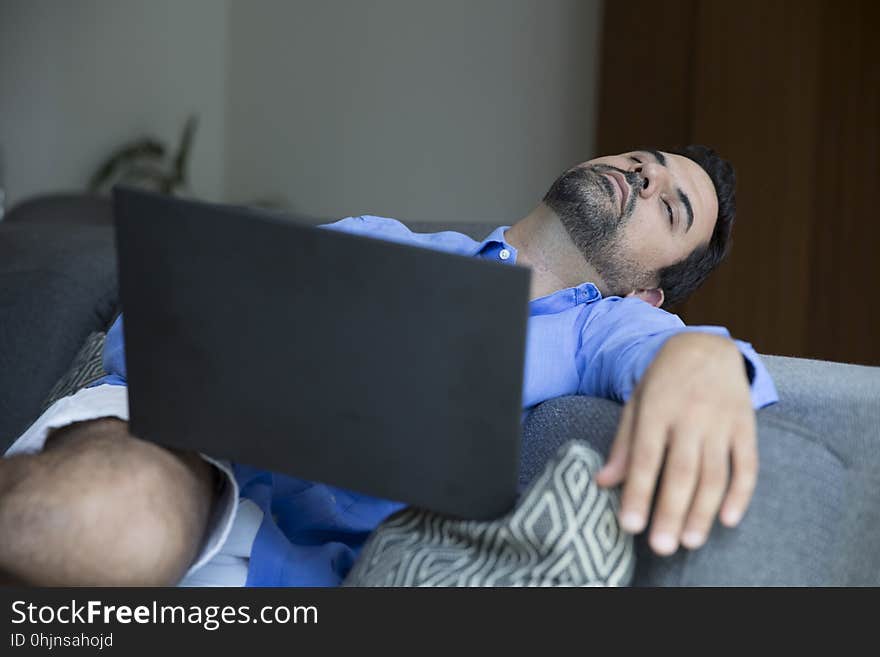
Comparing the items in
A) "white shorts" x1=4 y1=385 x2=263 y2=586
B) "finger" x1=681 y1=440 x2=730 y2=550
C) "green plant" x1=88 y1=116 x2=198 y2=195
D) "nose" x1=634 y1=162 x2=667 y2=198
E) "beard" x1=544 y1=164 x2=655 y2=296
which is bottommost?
"green plant" x1=88 y1=116 x2=198 y2=195

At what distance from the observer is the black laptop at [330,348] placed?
0.77 meters

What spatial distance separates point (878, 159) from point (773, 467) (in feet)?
7.98

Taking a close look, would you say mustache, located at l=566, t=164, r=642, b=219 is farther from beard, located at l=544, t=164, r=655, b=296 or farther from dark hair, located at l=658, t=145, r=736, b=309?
dark hair, located at l=658, t=145, r=736, b=309

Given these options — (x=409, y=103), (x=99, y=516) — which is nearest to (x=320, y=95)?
(x=409, y=103)

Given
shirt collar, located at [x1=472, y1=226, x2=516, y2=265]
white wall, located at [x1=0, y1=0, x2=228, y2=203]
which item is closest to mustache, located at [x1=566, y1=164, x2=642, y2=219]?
shirt collar, located at [x1=472, y1=226, x2=516, y2=265]

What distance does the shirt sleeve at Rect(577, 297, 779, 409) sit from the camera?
967 millimetres

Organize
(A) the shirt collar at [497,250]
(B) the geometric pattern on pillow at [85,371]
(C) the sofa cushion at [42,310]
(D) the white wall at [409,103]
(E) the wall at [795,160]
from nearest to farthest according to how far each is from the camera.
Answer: (B) the geometric pattern on pillow at [85,371] < (A) the shirt collar at [497,250] < (C) the sofa cushion at [42,310] < (E) the wall at [795,160] < (D) the white wall at [409,103]

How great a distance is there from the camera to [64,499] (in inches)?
34.2

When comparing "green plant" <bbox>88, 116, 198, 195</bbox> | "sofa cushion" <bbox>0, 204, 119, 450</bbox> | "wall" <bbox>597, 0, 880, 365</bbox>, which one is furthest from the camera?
"green plant" <bbox>88, 116, 198, 195</bbox>

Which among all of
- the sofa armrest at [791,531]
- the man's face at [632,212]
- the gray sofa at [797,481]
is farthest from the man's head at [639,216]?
the sofa armrest at [791,531]

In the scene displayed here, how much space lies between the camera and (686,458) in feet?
2.54

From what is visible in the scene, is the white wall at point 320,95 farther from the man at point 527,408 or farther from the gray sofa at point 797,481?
the gray sofa at point 797,481

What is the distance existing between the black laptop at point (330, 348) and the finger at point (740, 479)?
0.54 feet

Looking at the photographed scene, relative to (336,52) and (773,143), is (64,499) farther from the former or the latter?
(336,52)
